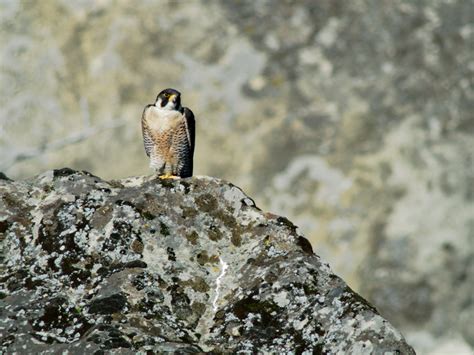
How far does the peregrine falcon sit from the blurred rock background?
16686 mm

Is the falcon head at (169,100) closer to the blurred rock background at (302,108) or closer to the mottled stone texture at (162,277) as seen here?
the mottled stone texture at (162,277)

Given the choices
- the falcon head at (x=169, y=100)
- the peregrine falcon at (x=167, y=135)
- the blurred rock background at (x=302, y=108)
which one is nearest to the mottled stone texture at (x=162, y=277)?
the falcon head at (x=169, y=100)

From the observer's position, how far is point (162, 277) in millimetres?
5504

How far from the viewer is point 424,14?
29.1 m

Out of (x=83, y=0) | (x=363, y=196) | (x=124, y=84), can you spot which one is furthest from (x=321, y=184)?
(x=83, y=0)

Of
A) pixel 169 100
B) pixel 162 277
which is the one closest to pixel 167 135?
pixel 169 100

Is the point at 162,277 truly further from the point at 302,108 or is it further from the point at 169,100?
the point at 302,108

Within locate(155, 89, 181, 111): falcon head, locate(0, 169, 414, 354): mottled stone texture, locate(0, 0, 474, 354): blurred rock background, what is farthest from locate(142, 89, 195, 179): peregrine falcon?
locate(0, 0, 474, 354): blurred rock background

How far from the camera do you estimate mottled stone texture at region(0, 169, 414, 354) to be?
5.00 metres

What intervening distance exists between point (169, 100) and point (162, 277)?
12.7 ft

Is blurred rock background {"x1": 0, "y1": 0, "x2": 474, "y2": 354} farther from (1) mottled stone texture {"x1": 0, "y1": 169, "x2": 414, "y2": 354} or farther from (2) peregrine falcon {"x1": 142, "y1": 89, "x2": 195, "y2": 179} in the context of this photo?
(1) mottled stone texture {"x1": 0, "y1": 169, "x2": 414, "y2": 354}

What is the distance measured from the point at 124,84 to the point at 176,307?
2425 centimetres

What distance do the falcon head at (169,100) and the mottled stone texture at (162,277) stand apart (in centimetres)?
290

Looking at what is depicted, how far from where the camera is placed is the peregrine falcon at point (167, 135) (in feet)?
30.7
